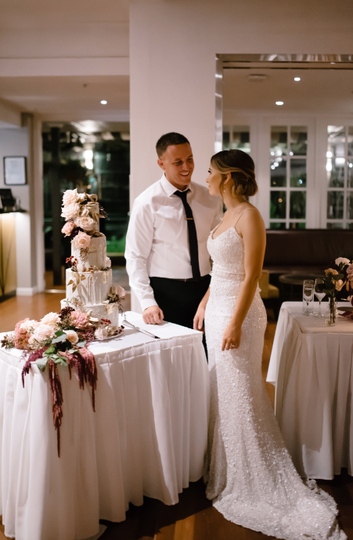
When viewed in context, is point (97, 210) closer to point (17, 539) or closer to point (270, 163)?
point (17, 539)

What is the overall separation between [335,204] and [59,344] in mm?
6460

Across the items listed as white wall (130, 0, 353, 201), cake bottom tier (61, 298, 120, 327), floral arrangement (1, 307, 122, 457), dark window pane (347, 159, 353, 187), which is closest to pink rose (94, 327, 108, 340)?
floral arrangement (1, 307, 122, 457)

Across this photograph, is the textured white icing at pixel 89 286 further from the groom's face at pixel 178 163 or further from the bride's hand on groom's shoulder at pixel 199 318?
the groom's face at pixel 178 163

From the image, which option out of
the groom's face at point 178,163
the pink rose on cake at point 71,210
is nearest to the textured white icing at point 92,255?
the pink rose on cake at point 71,210

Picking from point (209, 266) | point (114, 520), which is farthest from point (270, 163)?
point (114, 520)

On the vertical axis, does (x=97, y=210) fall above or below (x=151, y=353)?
above

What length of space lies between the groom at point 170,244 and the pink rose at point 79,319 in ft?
1.79

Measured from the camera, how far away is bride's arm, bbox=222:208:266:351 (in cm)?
233

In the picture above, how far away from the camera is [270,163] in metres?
7.55

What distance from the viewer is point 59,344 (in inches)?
84.5

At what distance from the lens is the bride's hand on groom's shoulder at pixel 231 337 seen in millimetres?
2375

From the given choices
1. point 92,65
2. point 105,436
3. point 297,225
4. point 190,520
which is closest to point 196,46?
point 92,65

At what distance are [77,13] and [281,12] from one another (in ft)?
6.90

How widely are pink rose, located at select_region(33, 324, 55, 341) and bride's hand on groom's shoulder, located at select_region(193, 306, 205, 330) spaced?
89 cm
